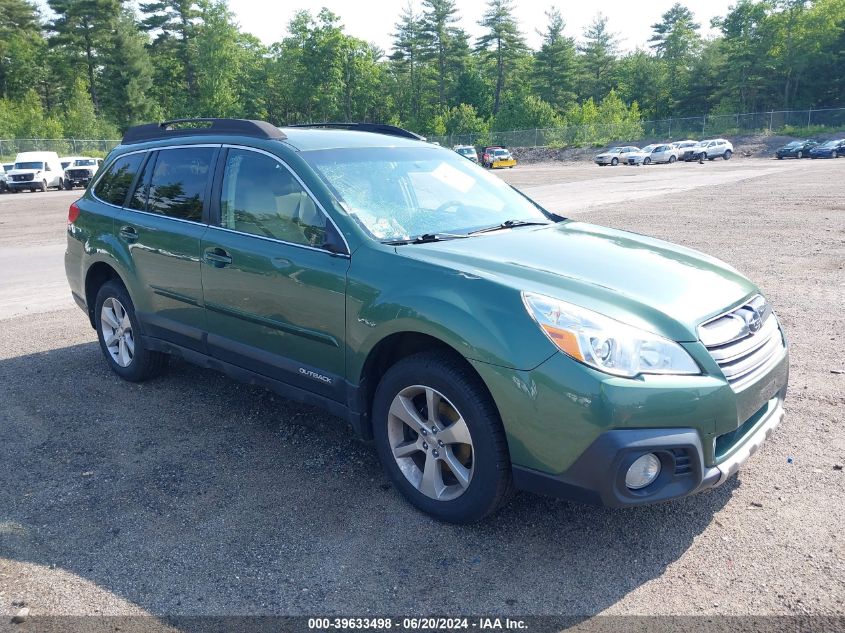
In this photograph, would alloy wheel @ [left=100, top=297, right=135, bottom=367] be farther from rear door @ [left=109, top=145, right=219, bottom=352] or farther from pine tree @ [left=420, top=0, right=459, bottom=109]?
pine tree @ [left=420, top=0, right=459, bottom=109]

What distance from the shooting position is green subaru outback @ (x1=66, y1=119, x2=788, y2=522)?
291cm

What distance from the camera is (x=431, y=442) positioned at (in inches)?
133

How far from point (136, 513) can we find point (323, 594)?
125 centimetres

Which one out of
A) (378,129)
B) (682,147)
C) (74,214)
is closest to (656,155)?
(682,147)

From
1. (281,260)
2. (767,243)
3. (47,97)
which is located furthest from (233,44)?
(281,260)

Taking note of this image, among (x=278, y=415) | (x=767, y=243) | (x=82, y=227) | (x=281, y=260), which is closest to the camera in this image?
(x=281, y=260)

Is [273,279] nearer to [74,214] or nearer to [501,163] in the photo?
[74,214]

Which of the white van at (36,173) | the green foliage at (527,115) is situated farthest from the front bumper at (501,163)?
the white van at (36,173)

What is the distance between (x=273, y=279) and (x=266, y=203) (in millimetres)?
510

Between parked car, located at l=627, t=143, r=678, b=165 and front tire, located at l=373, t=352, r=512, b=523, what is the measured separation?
51525 millimetres

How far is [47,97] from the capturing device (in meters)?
79.7

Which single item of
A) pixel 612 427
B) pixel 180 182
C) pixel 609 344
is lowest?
pixel 612 427

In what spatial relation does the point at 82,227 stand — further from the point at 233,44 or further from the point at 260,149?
the point at 233,44

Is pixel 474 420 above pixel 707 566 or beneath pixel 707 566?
above
